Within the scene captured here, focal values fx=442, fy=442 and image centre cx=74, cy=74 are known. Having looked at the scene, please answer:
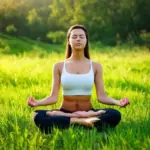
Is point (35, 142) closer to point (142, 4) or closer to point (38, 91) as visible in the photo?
point (38, 91)

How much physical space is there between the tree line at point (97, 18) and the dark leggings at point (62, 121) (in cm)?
3133

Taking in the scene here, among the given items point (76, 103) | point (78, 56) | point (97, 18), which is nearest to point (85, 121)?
point (76, 103)

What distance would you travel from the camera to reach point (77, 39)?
493cm

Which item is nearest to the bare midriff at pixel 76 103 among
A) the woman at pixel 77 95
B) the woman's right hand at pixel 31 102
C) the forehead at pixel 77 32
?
the woman at pixel 77 95

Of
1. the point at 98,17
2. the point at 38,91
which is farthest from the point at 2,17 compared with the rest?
the point at 38,91

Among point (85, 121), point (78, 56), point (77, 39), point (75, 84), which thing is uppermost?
point (77, 39)

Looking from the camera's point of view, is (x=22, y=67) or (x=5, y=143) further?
(x=22, y=67)

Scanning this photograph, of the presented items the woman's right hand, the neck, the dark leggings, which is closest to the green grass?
the dark leggings

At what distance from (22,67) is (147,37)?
81.5ft

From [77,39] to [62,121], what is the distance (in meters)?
0.95

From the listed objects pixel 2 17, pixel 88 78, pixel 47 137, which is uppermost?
pixel 2 17

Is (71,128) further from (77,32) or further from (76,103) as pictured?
(77,32)

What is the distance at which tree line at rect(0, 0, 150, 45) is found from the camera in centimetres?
3844

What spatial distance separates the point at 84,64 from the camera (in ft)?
16.8
